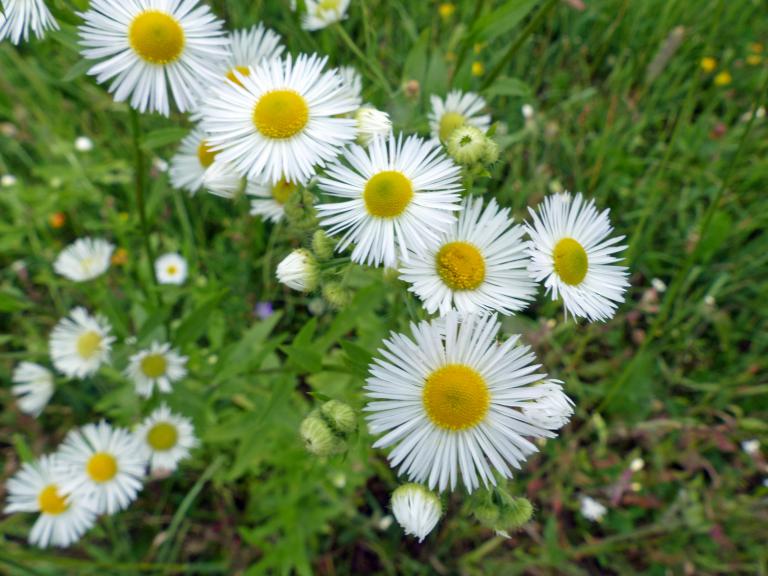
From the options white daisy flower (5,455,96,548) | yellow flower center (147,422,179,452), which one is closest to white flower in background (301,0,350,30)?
yellow flower center (147,422,179,452)

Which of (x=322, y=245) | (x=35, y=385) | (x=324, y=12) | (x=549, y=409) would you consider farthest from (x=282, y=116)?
(x=35, y=385)

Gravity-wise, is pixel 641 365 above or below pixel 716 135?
below

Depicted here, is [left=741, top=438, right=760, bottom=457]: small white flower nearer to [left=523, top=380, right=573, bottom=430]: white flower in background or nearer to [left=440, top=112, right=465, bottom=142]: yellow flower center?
[left=523, top=380, right=573, bottom=430]: white flower in background

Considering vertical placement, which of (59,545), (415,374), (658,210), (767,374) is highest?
(658,210)

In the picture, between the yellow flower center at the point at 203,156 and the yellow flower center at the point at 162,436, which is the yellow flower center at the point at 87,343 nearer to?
the yellow flower center at the point at 162,436

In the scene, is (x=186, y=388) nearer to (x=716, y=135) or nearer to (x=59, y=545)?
(x=59, y=545)

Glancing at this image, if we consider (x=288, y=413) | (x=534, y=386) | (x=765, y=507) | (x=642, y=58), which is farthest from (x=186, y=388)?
(x=642, y=58)
